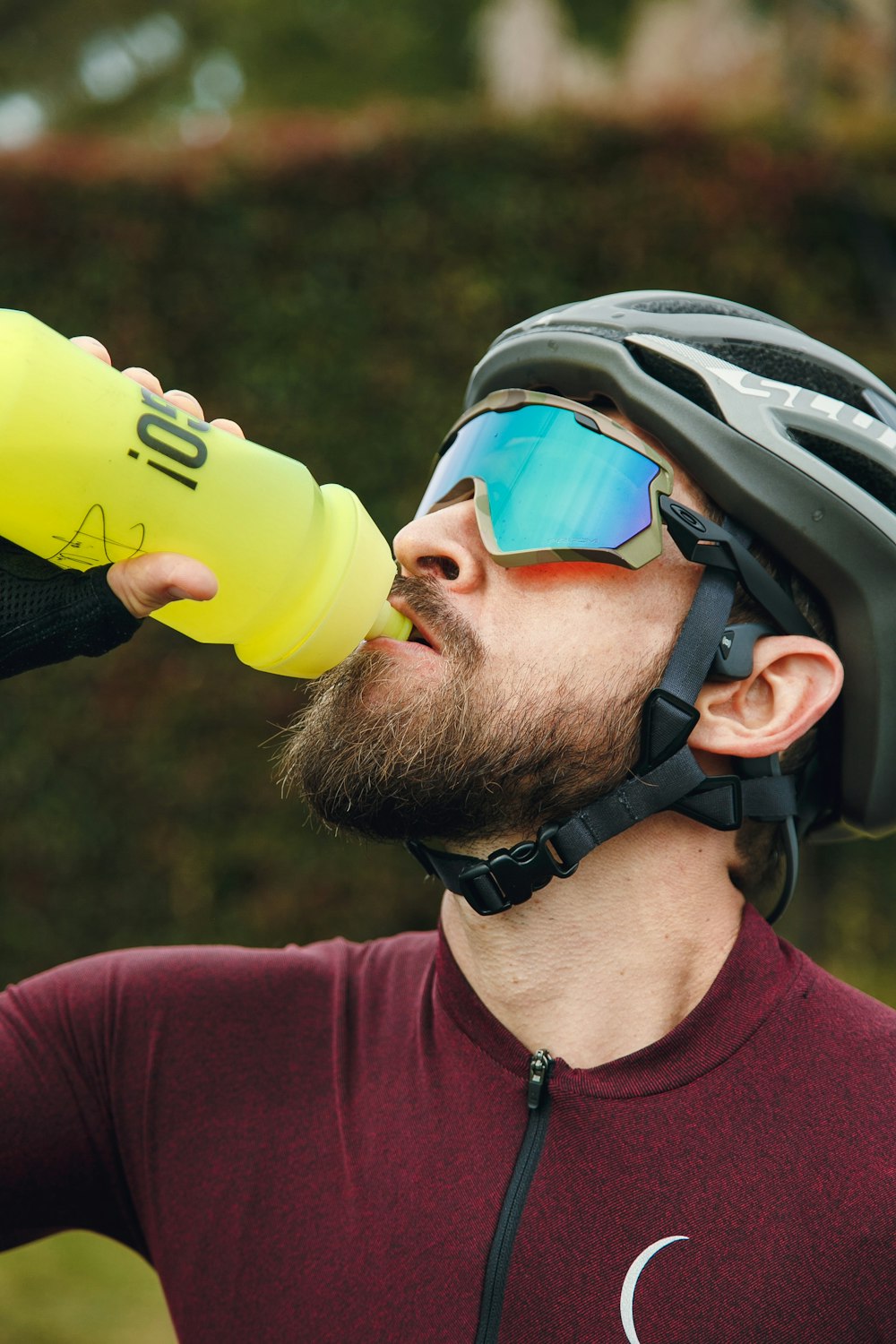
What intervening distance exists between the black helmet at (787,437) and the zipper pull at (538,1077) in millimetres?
999

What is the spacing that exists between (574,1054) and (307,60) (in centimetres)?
2151

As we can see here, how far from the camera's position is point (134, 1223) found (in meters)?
2.25

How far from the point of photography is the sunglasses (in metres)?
2.27

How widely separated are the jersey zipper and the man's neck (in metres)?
0.10

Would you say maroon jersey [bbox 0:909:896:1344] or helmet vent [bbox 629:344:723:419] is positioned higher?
helmet vent [bbox 629:344:723:419]

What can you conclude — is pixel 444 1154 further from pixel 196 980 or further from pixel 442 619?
pixel 442 619

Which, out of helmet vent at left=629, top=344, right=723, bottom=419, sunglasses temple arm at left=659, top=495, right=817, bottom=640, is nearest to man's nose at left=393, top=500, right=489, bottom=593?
sunglasses temple arm at left=659, top=495, right=817, bottom=640

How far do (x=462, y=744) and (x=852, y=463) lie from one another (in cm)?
110

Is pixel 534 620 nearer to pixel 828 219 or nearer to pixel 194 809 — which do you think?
pixel 194 809

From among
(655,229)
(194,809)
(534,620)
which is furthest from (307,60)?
(534,620)

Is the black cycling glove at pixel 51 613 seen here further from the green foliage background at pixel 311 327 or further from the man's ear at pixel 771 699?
the green foliage background at pixel 311 327

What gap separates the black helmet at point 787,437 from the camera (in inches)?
93.6

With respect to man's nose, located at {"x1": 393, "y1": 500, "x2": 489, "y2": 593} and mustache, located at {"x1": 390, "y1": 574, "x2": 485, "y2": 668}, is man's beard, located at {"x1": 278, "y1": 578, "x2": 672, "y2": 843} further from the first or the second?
man's nose, located at {"x1": 393, "y1": 500, "x2": 489, "y2": 593}

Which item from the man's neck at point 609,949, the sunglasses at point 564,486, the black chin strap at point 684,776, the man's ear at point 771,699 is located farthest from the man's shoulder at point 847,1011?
the sunglasses at point 564,486
